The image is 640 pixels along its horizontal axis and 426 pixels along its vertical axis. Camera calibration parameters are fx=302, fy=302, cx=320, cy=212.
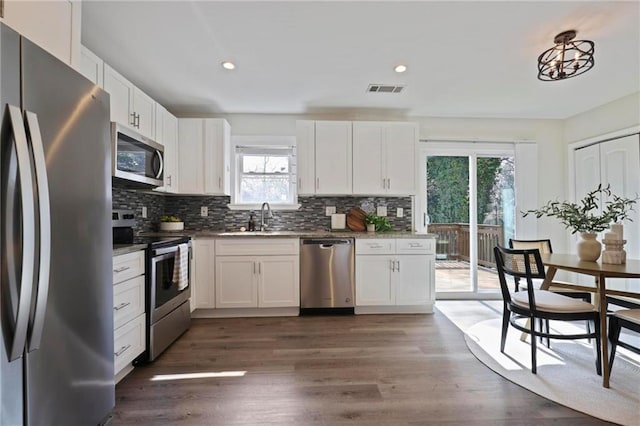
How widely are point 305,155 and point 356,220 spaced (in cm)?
100

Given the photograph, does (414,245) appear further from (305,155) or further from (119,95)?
(119,95)

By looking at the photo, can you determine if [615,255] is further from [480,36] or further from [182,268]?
[182,268]

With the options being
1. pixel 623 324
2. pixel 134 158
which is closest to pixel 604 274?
pixel 623 324

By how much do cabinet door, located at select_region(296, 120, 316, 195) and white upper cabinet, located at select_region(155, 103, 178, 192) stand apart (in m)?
1.34

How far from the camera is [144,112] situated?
8.79 feet

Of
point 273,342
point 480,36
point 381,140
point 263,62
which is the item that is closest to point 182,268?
point 273,342

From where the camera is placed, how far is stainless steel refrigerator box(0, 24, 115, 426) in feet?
2.78

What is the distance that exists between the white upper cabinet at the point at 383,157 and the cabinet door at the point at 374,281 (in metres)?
0.81

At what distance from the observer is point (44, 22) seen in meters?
1.25

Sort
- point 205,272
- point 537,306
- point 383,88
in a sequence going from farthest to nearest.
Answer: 1. point 205,272
2. point 383,88
3. point 537,306

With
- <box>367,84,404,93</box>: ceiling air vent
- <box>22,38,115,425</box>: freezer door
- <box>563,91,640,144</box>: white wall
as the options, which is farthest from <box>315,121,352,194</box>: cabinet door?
<box>563,91,640,144</box>: white wall

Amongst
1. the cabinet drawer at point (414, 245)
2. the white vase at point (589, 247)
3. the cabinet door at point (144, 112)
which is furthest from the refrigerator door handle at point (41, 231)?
the white vase at point (589, 247)

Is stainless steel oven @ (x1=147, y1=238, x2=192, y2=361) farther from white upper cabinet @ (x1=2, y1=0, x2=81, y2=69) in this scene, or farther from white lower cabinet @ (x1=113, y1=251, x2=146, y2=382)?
white upper cabinet @ (x1=2, y1=0, x2=81, y2=69)

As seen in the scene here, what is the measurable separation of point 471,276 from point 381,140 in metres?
2.11
